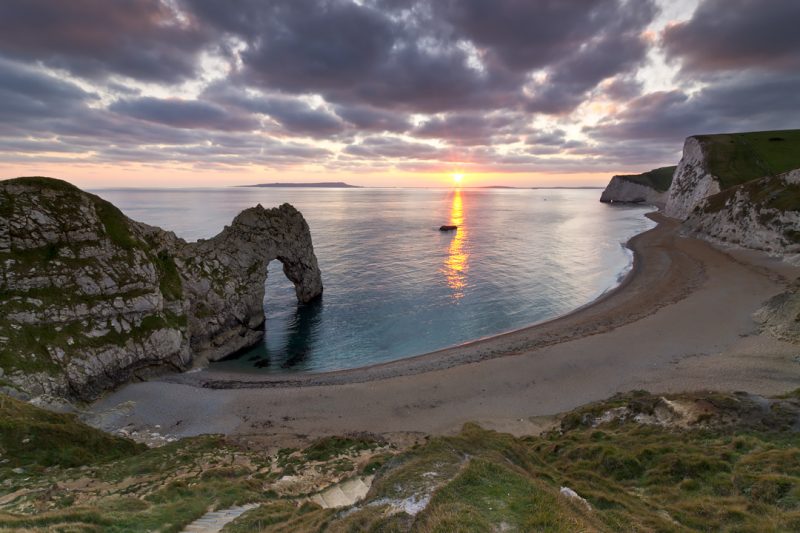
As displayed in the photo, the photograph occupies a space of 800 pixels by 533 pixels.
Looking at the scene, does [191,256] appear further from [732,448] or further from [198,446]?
[732,448]

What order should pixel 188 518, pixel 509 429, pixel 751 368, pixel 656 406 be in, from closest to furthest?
pixel 188 518 < pixel 656 406 < pixel 509 429 < pixel 751 368

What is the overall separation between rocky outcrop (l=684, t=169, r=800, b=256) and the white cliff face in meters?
29.1

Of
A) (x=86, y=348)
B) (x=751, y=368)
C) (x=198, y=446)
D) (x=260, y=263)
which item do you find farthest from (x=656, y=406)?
(x=260, y=263)

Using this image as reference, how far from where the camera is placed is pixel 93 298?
30047mm

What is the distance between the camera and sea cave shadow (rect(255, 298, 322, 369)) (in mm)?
37594

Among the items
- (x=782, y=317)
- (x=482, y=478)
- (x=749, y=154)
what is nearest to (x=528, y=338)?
(x=782, y=317)

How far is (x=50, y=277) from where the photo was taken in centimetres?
2902

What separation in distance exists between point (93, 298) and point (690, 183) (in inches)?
6049

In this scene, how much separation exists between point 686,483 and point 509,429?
1092cm

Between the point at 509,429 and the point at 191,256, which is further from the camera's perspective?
the point at 191,256

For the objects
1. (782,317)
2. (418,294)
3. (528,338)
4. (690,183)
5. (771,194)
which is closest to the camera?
(782,317)

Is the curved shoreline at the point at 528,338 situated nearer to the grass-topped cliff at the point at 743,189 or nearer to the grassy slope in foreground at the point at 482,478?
the grassy slope in foreground at the point at 482,478

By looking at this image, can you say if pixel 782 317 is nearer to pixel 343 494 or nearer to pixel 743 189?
pixel 343 494

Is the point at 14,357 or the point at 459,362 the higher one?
the point at 14,357
